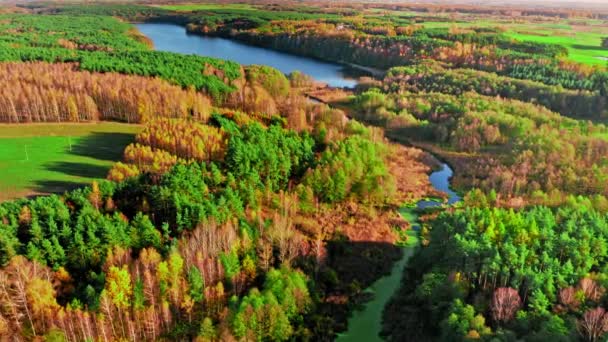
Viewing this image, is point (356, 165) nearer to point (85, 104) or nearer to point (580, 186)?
point (580, 186)

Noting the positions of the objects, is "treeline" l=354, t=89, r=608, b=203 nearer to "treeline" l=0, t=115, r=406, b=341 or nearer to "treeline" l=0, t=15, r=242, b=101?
"treeline" l=0, t=115, r=406, b=341

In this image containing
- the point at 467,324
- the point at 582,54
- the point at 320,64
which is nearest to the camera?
the point at 467,324

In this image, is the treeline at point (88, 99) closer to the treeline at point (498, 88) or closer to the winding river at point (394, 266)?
the winding river at point (394, 266)

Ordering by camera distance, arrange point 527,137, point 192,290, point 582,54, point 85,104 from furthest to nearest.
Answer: point 582,54
point 85,104
point 527,137
point 192,290

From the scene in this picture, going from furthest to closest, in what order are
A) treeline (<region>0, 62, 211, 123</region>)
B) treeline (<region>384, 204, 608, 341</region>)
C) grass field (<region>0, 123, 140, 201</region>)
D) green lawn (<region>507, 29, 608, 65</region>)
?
green lawn (<region>507, 29, 608, 65</region>)
treeline (<region>0, 62, 211, 123</region>)
grass field (<region>0, 123, 140, 201</region>)
treeline (<region>384, 204, 608, 341</region>)

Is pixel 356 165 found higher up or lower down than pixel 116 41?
lower down

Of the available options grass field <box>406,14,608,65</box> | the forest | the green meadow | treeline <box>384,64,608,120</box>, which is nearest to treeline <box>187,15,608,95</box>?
treeline <box>384,64,608,120</box>

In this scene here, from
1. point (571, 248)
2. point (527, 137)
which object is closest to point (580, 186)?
point (527, 137)

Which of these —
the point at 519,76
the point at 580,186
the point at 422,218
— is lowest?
the point at 422,218
